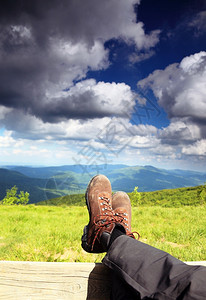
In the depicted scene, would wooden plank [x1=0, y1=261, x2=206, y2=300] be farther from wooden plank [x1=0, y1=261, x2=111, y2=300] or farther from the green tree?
the green tree

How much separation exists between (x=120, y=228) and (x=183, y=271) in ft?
2.96

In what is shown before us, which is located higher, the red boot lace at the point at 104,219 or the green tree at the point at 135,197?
the red boot lace at the point at 104,219

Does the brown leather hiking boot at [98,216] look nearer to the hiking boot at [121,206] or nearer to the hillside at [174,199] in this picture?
the hiking boot at [121,206]

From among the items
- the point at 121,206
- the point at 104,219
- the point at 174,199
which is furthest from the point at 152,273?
the point at 174,199

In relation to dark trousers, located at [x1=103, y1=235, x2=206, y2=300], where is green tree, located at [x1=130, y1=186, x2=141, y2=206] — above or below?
below

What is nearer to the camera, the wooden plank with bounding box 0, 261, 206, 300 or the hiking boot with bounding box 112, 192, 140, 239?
the wooden plank with bounding box 0, 261, 206, 300

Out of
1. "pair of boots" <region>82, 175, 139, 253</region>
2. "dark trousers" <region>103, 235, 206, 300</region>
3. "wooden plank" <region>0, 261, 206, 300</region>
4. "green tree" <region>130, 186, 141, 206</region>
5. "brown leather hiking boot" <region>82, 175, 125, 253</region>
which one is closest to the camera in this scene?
"dark trousers" <region>103, 235, 206, 300</region>

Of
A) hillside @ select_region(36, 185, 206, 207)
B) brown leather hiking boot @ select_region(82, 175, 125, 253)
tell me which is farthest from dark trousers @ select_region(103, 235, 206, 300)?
hillside @ select_region(36, 185, 206, 207)

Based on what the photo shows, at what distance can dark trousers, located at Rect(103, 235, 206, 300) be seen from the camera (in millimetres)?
875

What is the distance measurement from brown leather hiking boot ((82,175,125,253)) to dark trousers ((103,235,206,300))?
0.68 meters

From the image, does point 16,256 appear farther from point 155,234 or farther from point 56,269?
point 155,234

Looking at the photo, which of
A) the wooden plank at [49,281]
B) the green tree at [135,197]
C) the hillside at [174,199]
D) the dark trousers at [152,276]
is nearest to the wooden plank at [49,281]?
the wooden plank at [49,281]

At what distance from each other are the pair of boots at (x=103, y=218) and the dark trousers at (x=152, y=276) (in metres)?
0.52

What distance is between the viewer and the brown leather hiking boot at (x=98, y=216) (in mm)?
2045
